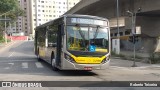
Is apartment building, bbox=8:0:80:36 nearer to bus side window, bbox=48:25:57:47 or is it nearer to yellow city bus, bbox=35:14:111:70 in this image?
bus side window, bbox=48:25:57:47

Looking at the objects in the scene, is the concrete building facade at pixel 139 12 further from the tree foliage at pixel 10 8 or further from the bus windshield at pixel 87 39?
the tree foliage at pixel 10 8

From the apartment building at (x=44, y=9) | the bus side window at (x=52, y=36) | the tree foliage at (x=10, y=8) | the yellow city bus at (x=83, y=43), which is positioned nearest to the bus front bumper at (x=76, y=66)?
the yellow city bus at (x=83, y=43)

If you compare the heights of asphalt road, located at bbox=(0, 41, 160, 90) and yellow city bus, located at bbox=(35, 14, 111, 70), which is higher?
yellow city bus, located at bbox=(35, 14, 111, 70)

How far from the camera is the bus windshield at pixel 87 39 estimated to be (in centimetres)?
Answer: 1634

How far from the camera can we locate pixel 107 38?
16875 mm

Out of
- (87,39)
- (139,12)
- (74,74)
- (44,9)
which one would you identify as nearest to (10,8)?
(139,12)

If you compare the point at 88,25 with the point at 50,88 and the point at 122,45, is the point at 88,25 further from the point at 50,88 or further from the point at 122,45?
the point at 122,45

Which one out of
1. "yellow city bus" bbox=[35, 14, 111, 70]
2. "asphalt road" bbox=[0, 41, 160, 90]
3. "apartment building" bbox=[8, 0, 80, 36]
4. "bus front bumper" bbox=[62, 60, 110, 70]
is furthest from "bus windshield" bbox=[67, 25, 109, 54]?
"apartment building" bbox=[8, 0, 80, 36]

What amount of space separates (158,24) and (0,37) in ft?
229

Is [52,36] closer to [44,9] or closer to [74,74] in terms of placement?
[74,74]

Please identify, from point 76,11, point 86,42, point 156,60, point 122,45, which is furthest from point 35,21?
point 86,42

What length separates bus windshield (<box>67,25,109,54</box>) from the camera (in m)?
16.3

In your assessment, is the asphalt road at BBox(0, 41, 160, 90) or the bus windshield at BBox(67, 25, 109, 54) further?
the bus windshield at BBox(67, 25, 109, 54)

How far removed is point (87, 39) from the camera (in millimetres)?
16406
